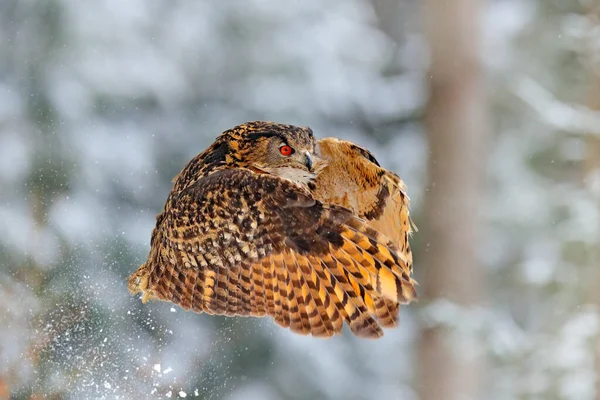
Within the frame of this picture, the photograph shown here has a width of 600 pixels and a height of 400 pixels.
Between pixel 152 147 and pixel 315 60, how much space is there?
1.74 metres

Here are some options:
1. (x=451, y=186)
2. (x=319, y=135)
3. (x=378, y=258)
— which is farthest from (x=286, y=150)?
(x=451, y=186)

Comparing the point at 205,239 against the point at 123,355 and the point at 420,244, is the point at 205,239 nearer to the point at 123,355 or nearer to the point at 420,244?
the point at 123,355

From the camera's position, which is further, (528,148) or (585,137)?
(528,148)

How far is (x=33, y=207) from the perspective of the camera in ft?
13.3

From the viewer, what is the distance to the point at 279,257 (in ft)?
4.62

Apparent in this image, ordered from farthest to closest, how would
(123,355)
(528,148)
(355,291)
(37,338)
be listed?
(528,148) → (37,338) → (123,355) → (355,291)

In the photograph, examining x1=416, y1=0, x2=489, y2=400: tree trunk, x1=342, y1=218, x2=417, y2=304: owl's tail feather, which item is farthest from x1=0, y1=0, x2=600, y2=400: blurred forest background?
x1=342, y1=218, x2=417, y2=304: owl's tail feather

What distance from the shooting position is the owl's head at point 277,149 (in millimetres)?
1398

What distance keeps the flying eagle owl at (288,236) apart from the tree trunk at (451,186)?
350 cm

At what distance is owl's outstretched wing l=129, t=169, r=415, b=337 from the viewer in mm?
1304

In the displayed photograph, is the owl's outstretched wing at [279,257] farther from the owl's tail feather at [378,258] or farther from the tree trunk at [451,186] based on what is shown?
the tree trunk at [451,186]

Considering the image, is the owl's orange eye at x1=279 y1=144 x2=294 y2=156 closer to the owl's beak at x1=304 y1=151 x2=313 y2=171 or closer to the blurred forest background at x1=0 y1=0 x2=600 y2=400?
the owl's beak at x1=304 y1=151 x2=313 y2=171

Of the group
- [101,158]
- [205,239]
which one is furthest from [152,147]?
[205,239]

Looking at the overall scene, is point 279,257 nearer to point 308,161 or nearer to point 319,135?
point 308,161
